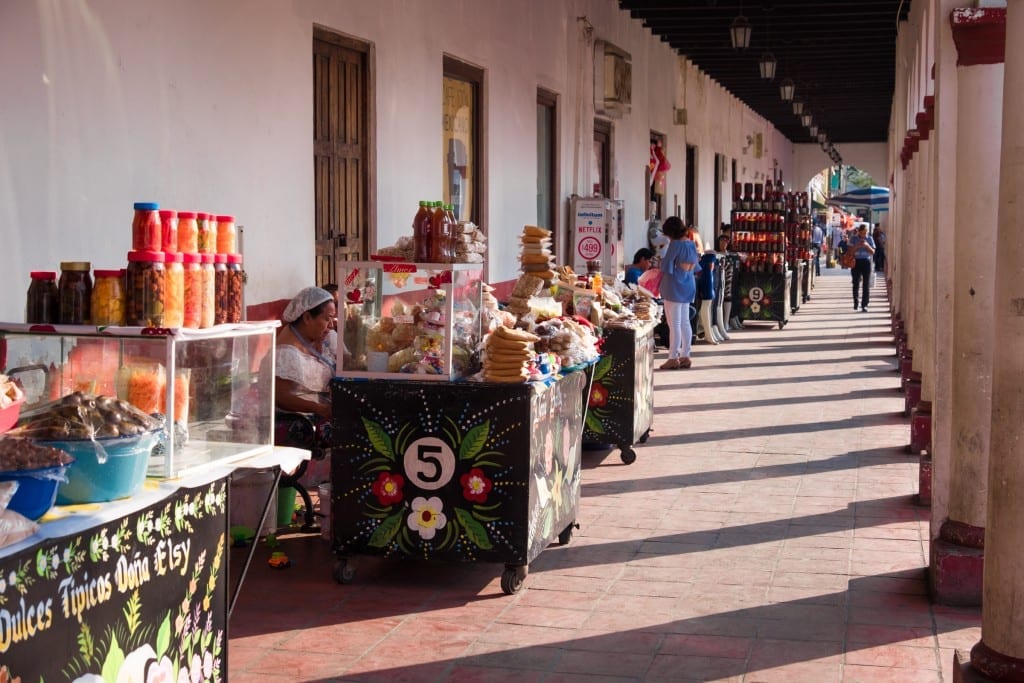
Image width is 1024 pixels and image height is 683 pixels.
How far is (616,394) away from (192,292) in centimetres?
525

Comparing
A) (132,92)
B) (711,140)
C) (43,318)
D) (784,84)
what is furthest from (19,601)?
(711,140)

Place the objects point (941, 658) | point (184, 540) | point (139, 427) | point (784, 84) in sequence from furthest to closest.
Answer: point (784, 84), point (941, 658), point (184, 540), point (139, 427)

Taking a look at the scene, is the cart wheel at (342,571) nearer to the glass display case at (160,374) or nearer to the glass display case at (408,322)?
the glass display case at (408,322)

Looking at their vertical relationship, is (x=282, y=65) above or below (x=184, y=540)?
above

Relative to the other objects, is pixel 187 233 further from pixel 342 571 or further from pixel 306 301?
pixel 306 301

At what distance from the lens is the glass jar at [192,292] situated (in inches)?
154

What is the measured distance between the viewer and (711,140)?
2597cm

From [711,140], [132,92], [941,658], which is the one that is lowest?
[941,658]

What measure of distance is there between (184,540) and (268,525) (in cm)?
282

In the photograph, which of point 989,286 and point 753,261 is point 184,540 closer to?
point 989,286

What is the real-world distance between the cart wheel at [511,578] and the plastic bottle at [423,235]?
146cm

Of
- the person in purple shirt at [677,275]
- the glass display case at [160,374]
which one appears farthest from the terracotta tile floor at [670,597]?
the person in purple shirt at [677,275]

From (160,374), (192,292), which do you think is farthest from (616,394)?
(160,374)

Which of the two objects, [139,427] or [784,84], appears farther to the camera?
[784,84]
